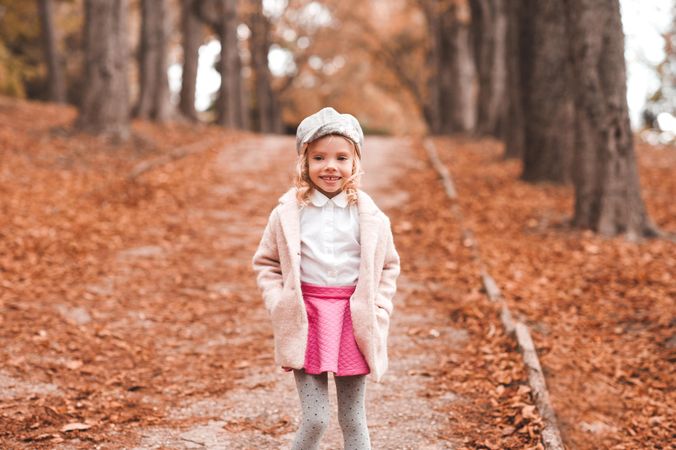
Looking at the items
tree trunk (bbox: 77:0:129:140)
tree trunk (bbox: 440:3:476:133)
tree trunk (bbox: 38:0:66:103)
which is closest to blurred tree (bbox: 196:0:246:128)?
tree trunk (bbox: 38:0:66:103)

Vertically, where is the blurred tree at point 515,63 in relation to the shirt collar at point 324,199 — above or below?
above

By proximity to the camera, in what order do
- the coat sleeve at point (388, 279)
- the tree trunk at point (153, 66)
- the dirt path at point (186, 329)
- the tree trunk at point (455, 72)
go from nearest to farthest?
the coat sleeve at point (388, 279) → the dirt path at point (186, 329) → the tree trunk at point (153, 66) → the tree trunk at point (455, 72)

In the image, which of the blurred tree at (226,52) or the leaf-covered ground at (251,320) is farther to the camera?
the blurred tree at (226,52)

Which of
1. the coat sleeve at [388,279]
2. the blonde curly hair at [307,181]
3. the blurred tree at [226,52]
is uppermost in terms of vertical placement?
the blurred tree at [226,52]

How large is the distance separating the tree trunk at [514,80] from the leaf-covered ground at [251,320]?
188cm

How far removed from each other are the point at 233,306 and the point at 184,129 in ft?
40.8

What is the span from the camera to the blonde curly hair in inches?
140

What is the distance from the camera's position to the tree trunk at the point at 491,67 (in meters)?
19.0

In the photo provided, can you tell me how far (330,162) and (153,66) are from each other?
17575 mm

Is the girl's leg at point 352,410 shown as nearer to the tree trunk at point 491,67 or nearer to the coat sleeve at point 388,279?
the coat sleeve at point 388,279

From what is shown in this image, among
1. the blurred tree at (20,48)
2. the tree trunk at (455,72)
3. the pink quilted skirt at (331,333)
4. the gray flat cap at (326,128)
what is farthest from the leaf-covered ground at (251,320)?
the tree trunk at (455,72)

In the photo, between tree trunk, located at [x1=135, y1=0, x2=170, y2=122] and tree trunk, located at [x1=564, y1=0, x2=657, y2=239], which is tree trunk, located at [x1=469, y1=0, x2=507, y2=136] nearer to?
tree trunk, located at [x1=135, y1=0, x2=170, y2=122]

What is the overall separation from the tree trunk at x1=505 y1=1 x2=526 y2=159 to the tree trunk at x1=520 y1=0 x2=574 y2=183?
26cm

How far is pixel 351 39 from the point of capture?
1406 inches
